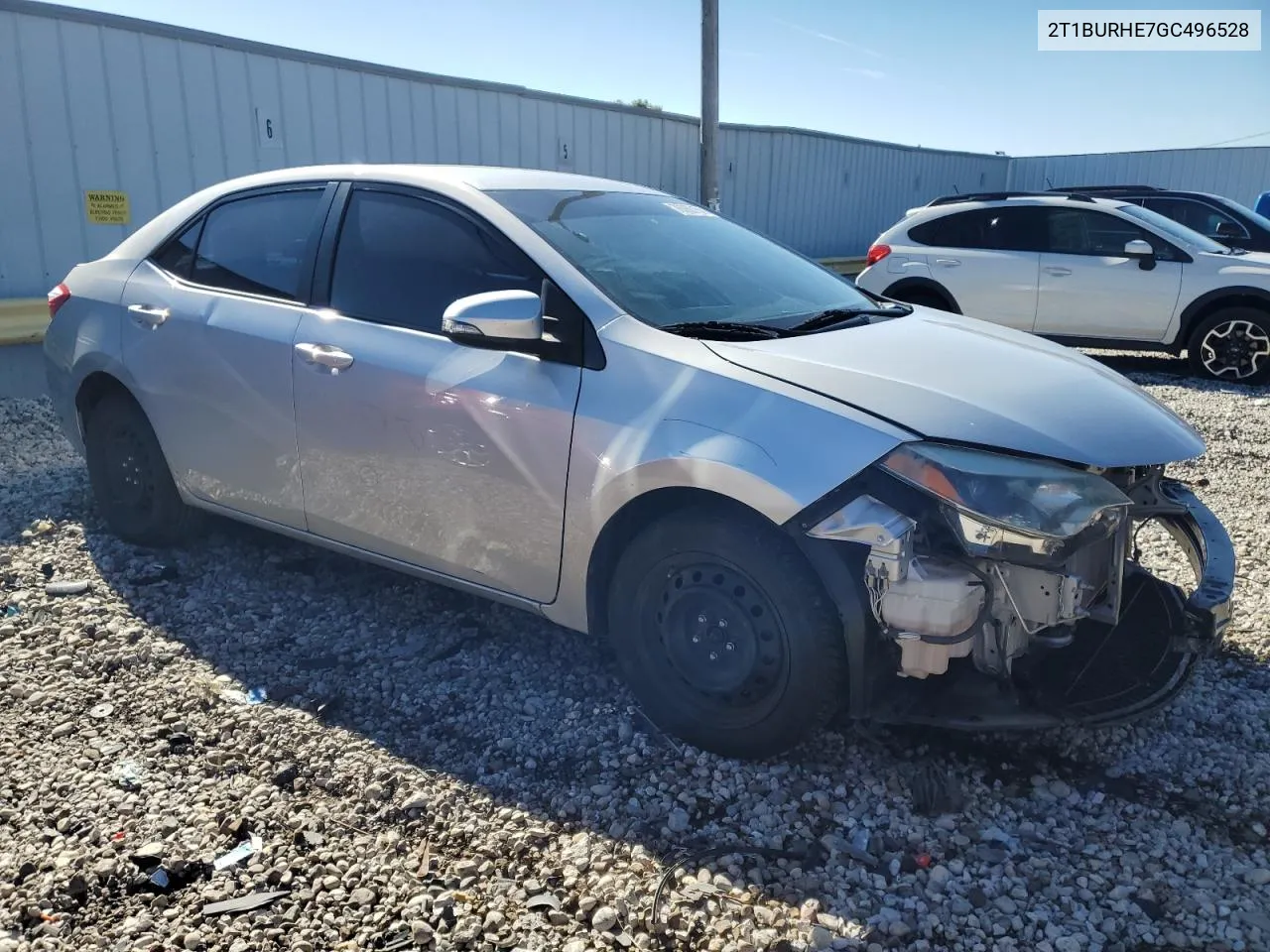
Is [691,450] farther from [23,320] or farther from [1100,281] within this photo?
[1100,281]

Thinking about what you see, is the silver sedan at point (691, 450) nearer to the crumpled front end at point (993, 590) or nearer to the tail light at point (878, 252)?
the crumpled front end at point (993, 590)

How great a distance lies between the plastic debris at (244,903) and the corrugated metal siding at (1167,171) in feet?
74.1

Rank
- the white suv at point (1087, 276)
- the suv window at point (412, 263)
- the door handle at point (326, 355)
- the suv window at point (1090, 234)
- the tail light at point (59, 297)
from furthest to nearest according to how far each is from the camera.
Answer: the suv window at point (1090, 234)
the white suv at point (1087, 276)
the tail light at point (59, 297)
the door handle at point (326, 355)
the suv window at point (412, 263)

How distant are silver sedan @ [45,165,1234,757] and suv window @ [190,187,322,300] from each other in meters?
0.01

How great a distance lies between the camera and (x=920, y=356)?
2980 mm

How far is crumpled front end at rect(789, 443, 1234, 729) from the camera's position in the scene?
248 centimetres

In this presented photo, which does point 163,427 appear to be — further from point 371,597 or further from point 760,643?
point 760,643

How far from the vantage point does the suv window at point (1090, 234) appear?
9.43 m

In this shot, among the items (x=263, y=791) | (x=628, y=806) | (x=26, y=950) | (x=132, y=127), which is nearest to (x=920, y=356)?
(x=628, y=806)

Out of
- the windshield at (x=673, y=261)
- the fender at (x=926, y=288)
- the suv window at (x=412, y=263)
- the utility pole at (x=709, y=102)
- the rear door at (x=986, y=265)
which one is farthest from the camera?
the utility pole at (x=709, y=102)

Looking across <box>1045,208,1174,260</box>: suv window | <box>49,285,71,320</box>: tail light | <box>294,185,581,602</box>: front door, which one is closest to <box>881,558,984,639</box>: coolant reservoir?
<box>294,185,581,602</box>: front door

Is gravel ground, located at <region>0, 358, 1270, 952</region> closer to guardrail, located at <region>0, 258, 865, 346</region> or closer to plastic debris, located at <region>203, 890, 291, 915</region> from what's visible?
plastic debris, located at <region>203, 890, 291, 915</region>

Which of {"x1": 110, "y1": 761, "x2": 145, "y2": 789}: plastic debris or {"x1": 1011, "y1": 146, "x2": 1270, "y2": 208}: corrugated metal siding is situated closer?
{"x1": 110, "y1": 761, "x2": 145, "y2": 789}: plastic debris

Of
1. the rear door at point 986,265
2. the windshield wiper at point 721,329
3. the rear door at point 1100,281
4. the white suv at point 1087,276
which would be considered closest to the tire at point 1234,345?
the white suv at point 1087,276
